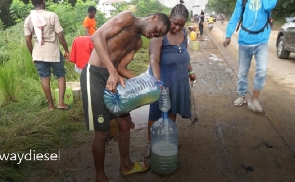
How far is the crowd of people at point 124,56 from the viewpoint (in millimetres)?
2307

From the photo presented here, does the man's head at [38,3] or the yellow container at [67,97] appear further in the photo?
the yellow container at [67,97]

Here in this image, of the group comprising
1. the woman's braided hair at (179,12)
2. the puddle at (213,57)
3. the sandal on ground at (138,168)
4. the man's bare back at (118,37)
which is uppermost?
the woman's braided hair at (179,12)

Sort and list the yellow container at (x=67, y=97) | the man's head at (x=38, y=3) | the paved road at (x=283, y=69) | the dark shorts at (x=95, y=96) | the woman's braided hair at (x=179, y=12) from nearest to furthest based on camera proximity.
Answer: the dark shorts at (x=95, y=96) → the woman's braided hair at (x=179, y=12) → the man's head at (x=38, y=3) → the yellow container at (x=67, y=97) → the paved road at (x=283, y=69)

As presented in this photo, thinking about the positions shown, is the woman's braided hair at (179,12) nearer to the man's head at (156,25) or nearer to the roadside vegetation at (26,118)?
the man's head at (156,25)

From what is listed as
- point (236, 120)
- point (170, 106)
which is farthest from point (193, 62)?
point (170, 106)

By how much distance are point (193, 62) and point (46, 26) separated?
5577mm

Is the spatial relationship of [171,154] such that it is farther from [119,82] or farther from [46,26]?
[46,26]

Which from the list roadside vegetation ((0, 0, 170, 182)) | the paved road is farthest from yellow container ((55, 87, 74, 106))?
the paved road

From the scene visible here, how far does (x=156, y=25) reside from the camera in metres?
2.29

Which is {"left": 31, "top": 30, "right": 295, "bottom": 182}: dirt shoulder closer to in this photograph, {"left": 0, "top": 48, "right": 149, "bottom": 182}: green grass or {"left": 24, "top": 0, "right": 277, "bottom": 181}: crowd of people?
{"left": 0, "top": 48, "right": 149, "bottom": 182}: green grass

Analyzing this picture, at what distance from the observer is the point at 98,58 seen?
94.2 inches

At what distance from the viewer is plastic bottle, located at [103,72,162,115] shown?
2254mm

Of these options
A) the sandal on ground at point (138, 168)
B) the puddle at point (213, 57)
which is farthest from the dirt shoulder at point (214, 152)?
the puddle at point (213, 57)

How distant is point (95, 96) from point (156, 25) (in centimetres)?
79
